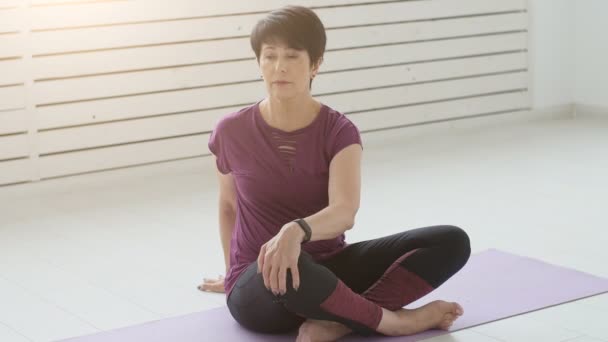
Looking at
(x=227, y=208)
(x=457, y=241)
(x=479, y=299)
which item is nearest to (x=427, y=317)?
(x=457, y=241)

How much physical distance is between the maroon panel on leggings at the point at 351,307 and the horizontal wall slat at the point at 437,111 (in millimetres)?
3297

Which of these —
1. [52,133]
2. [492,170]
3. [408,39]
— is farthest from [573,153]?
[52,133]

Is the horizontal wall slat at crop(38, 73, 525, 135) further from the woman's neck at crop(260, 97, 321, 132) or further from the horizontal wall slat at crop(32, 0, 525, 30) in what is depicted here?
the woman's neck at crop(260, 97, 321, 132)

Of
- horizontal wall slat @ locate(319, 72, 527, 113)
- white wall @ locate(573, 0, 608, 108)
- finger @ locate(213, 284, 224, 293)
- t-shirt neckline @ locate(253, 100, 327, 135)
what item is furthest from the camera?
white wall @ locate(573, 0, 608, 108)

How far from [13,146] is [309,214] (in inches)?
104

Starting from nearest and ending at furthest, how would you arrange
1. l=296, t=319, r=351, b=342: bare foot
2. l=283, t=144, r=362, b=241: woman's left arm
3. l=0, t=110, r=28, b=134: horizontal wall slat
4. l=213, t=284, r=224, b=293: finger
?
l=283, t=144, r=362, b=241: woman's left arm
l=296, t=319, r=351, b=342: bare foot
l=213, t=284, r=224, b=293: finger
l=0, t=110, r=28, b=134: horizontal wall slat

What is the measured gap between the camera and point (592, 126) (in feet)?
21.2

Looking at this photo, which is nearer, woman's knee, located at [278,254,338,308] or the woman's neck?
woman's knee, located at [278,254,338,308]

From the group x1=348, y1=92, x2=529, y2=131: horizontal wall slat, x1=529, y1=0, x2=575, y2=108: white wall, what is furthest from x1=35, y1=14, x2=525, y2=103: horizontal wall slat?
x1=529, y1=0, x2=575, y2=108: white wall

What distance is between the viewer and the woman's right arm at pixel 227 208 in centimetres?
316

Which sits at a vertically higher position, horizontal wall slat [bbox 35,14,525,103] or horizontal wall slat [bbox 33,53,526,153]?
horizontal wall slat [bbox 35,14,525,103]

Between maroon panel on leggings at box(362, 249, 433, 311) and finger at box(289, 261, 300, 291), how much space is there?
1.19ft

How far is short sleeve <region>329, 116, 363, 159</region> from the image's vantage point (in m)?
2.95

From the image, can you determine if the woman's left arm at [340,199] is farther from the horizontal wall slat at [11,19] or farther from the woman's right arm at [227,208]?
the horizontal wall slat at [11,19]
